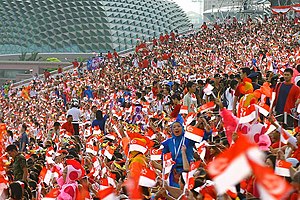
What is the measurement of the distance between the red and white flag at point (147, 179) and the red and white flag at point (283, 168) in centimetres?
119

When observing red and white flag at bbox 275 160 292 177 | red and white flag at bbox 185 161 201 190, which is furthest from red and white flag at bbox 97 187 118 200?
red and white flag at bbox 275 160 292 177

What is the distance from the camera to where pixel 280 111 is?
382 inches

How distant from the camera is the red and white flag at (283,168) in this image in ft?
18.0

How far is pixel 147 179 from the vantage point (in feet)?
20.2

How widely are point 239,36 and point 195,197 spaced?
24.4m

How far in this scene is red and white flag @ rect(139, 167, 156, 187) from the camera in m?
6.08

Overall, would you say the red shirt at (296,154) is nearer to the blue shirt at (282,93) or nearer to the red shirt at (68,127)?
the blue shirt at (282,93)

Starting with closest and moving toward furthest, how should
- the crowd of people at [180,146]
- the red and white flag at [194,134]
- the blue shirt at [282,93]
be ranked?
the crowd of people at [180,146] < the red and white flag at [194,134] < the blue shirt at [282,93]

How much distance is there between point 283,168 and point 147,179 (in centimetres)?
128

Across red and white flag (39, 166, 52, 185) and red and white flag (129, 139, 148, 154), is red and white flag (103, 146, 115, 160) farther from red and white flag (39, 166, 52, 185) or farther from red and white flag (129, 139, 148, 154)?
red and white flag (129, 139, 148, 154)

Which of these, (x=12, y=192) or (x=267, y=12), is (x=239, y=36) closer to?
(x=267, y=12)

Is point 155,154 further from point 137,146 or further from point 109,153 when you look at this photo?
point 109,153

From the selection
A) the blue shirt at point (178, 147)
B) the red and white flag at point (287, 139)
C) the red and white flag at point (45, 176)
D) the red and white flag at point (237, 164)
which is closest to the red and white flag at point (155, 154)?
the blue shirt at point (178, 147)

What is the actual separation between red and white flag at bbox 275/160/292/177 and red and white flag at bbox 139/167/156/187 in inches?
46.9
